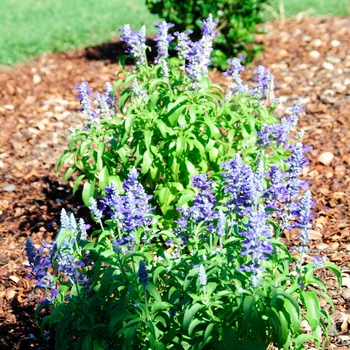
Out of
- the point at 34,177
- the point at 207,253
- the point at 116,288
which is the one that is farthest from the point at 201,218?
the point at 34,177

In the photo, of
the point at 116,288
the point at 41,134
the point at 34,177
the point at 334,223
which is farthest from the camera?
the point at 41,134

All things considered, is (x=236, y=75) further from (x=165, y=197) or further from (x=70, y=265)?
(x=70, y=265)

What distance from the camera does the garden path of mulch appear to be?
13.9 feet

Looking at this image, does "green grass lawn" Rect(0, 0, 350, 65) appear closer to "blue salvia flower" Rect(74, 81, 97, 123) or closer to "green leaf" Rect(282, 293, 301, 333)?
"blue salvia flower" Rect(74, 81, 97, 123)

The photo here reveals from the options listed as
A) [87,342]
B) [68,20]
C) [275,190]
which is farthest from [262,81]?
[68,20]

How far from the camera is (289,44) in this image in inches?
322

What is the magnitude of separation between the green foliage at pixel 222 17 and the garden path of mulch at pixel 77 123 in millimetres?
332

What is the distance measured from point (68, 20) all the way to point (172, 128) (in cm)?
646

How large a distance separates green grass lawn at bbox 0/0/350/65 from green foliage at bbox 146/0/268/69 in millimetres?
2095

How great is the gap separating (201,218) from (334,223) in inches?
81.8

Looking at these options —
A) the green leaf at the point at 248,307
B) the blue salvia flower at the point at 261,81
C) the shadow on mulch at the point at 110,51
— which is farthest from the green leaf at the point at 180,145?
the shadow on mulch at the point at 110,51

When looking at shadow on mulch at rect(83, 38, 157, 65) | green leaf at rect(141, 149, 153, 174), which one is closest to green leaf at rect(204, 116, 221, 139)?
green leaf at rect(141, 149, 153, 174)

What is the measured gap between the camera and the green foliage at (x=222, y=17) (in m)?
7.16

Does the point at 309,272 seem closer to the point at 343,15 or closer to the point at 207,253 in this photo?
the point at 207,253
